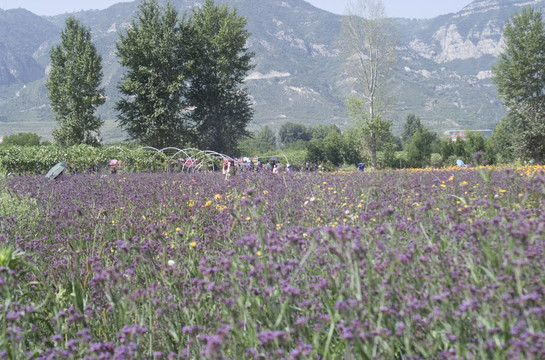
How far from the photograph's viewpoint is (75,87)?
109 feet

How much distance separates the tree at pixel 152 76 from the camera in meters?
30.8

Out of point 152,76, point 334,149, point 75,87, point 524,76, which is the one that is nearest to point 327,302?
point 152,76

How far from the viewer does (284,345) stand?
183cm

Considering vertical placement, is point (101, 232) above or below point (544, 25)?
below

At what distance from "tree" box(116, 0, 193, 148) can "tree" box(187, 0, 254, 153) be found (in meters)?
2.04

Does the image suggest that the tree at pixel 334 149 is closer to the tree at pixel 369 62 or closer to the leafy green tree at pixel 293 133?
the tree at pixel 369 62

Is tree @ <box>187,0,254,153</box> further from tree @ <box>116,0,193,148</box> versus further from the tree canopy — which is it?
tree @ <box>116,0,193,148</box>

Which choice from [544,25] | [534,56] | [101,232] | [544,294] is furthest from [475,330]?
[544,25]

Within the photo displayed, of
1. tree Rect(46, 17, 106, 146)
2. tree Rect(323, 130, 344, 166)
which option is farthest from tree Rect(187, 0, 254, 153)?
tree Rect(323, 130, 344, 166)

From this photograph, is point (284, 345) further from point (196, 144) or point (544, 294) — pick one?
point (196, 144)

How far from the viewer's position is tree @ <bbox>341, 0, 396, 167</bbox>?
115ft

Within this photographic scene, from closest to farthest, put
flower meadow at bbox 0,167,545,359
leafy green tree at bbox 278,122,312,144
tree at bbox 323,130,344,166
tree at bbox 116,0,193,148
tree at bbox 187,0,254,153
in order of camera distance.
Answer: flower meadow at bbox 0,167,545,359 → tree at bbox 116,0,193,148 → tree at bbox 187,0,254,153 → tree at bbox 323,130,344,166 → leafy green tree at bbox 278,122,312,144

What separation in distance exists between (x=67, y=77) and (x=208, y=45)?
9338 millimetres

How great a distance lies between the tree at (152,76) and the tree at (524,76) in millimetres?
21417
